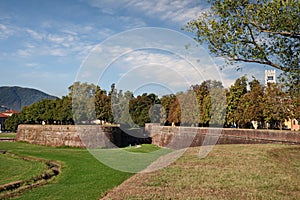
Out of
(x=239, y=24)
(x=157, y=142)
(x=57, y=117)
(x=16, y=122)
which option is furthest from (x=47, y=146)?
(x=16, y=122)

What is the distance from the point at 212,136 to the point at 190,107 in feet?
46.2

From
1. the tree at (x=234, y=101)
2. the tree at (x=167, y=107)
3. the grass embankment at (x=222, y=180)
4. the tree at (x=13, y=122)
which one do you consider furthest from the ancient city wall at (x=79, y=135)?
the tree at (x=13, y=122)

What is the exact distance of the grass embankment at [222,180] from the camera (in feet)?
35.7

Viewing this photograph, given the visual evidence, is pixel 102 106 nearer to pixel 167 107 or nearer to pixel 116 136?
pixel 167 107

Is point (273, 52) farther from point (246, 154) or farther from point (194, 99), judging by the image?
point (194, 99)

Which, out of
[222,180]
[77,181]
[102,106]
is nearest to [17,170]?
[77,181]

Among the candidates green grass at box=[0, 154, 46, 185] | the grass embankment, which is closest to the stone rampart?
green grass at box=[0, 154, 46, 185]

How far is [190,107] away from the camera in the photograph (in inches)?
1986

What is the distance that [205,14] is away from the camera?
15758 millimetres

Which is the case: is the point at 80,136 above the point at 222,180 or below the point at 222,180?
above

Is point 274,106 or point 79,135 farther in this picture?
point 274,106

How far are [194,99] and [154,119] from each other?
19.7 meters

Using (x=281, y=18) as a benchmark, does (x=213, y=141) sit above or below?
below

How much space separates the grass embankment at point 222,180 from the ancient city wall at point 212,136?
9737mm
